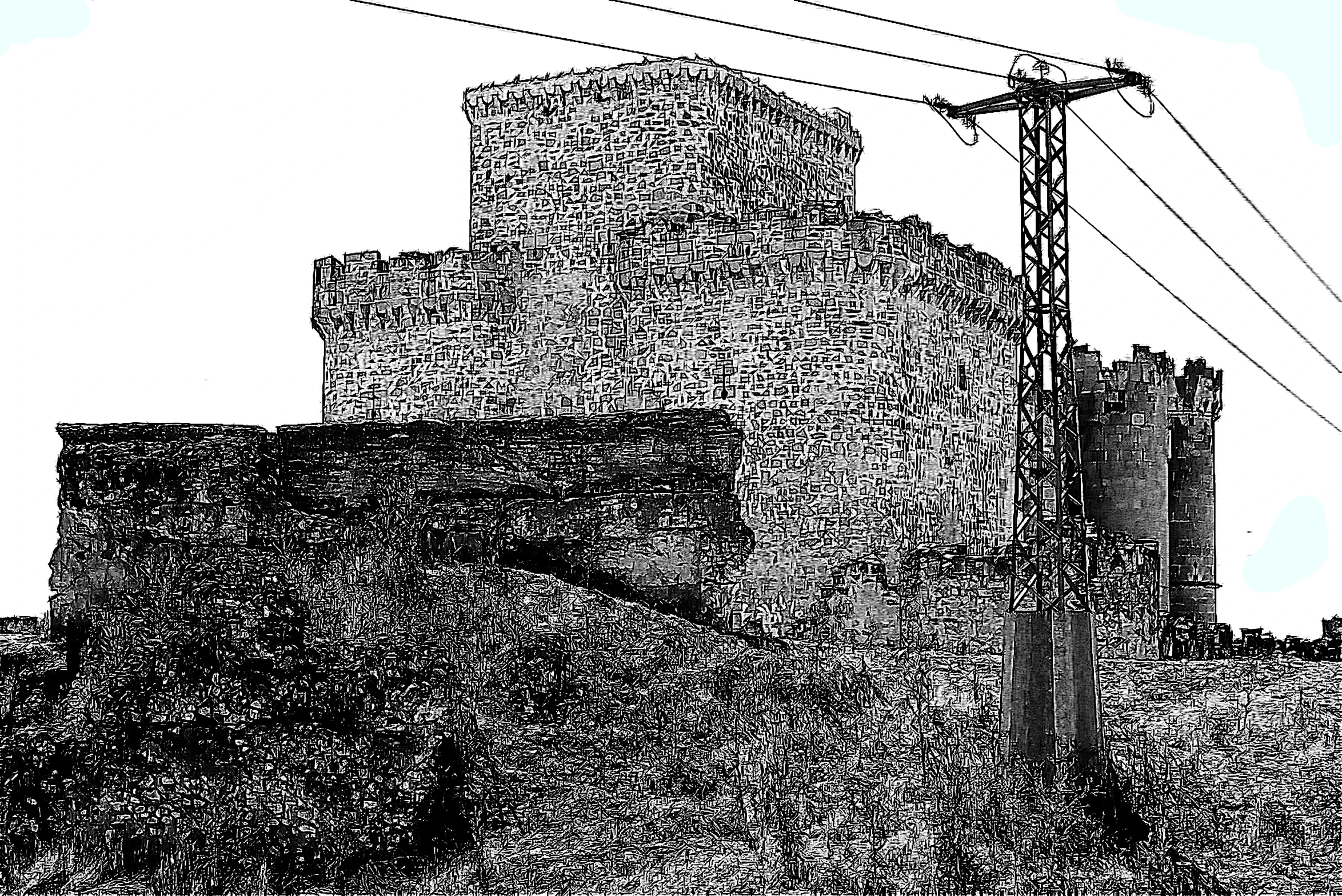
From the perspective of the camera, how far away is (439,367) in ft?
72.0

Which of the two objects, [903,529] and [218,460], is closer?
[218,460]

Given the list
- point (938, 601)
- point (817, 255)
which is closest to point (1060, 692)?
point (938, 601)

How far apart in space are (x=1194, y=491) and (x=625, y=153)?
1066cm

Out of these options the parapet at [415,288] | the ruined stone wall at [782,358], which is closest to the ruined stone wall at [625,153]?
the parapet at [415,288]

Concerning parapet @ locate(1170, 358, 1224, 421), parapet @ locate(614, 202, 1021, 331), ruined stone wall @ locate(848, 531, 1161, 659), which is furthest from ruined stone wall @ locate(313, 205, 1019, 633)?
parapet @ locate(1170, 358, 1224, 421)

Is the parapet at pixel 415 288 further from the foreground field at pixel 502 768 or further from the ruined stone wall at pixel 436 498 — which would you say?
the foreground field at pixel 502 768

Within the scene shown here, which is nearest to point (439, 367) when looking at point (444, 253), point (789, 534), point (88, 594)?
point (444, 253)

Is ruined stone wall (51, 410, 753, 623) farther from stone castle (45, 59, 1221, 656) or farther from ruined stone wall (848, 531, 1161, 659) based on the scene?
ruined stone wall (848, 531, 1161, 659)

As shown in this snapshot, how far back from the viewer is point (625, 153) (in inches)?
856

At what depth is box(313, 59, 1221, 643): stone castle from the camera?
19.5 meters

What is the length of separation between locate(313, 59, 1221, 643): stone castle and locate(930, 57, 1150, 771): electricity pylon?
4.34 m

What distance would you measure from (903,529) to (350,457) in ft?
24.3

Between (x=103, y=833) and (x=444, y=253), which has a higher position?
(x=444, y=253)

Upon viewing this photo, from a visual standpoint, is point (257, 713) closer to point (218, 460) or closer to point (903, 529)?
point (218, 460)
